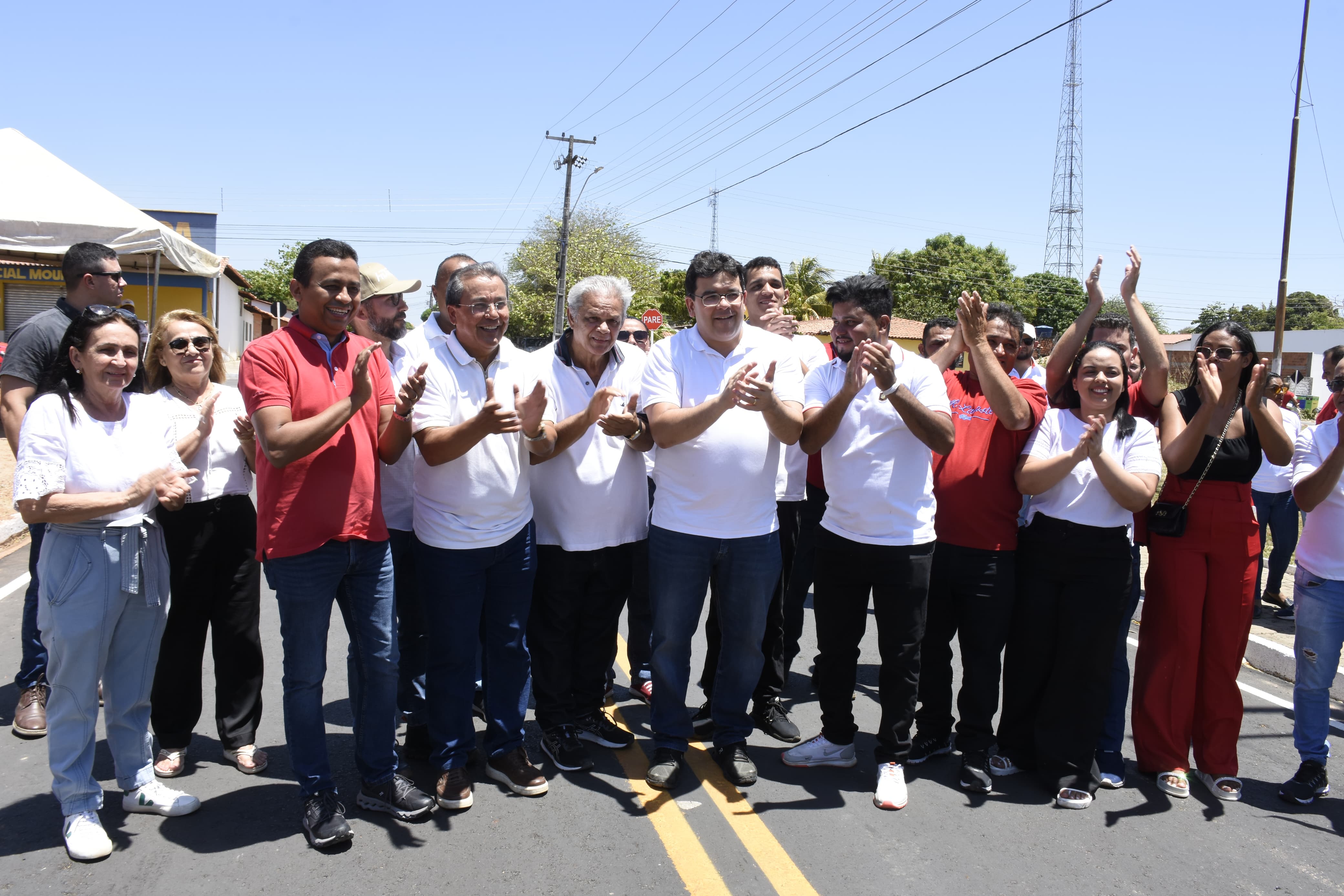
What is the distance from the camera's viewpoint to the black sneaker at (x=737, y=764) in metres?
4.00

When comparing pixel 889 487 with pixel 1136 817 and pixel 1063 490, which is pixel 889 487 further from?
pixel 1136 817

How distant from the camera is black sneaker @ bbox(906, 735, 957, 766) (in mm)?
4309

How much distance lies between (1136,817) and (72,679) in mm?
4256

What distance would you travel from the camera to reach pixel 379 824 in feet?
11.8

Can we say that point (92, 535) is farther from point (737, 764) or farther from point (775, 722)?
point (775, 722)

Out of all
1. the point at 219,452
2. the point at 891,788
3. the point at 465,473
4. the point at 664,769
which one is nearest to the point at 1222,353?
the point at 891,788

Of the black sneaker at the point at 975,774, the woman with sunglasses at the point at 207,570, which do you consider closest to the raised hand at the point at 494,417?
the woman with sunglasses at the point at 207,570

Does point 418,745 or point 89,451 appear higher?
point 89,451

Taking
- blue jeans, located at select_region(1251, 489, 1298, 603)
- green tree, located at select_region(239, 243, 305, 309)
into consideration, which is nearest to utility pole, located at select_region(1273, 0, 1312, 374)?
blue jeans, located at select_region(1251, 489, 1298, 603)

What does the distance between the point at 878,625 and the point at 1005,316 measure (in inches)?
75.0

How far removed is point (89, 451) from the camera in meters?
3.31

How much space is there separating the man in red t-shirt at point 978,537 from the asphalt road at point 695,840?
12.2 inches

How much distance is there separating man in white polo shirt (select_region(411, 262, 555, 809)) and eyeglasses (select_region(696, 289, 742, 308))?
877 millimetres

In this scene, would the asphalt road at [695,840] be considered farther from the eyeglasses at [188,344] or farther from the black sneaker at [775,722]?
the eyeglasses at [188,344]
